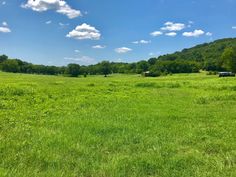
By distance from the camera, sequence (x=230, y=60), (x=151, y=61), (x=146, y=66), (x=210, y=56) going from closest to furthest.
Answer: (x=230, y=60)
(x=210, y=56)
(x=146, y=66)
(x=151, y=61)

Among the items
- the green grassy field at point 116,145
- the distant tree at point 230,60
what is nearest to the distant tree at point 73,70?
the distant tree at point 230,60

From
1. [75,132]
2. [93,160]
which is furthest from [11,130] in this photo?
[93,160]

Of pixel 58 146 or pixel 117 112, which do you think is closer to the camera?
pixel 58 146

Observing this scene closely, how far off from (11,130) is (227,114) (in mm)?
10488

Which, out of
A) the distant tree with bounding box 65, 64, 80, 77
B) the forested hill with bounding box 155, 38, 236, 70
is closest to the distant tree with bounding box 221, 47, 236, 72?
the forested hill with bounding box 155, 38, 236, 70

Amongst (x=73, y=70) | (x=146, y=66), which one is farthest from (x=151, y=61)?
(x=73, y=70)

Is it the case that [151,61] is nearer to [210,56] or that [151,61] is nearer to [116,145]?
[210,56]

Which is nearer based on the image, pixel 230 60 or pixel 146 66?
pixel 230 60

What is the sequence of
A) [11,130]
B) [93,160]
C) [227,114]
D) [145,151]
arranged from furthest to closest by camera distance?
1. [227,114]
2. [11,130]
3. [145,151]
4. [93,160]

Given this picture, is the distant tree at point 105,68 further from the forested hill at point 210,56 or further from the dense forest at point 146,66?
the forested hill at point 210,56

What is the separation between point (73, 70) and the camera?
440 feet

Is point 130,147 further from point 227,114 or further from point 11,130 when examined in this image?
point 227,114

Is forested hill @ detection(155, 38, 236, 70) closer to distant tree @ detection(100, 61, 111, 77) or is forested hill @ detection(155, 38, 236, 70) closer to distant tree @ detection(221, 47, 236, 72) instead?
distant tree @ detection(221, 47, 236, 72)

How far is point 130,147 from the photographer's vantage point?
9.72 m
